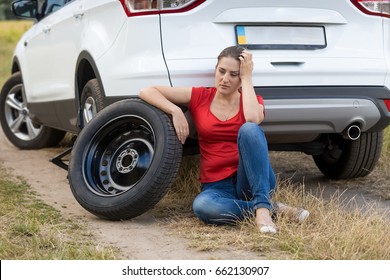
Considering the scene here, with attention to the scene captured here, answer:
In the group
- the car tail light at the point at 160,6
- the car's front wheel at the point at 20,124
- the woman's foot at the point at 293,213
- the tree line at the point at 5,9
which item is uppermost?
the car tail light at the point at 160,6

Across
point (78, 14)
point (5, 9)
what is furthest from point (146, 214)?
point (5, 9)

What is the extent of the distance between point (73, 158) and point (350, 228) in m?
1.87

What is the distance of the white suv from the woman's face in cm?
16

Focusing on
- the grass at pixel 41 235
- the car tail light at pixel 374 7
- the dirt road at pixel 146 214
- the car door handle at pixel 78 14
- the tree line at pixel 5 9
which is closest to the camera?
the grass at pixel 41 235

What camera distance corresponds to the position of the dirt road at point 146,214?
4305 mm

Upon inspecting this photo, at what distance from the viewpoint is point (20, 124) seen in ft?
27.4

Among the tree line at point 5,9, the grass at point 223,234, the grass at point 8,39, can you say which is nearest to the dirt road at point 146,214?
the grass at point 223,234

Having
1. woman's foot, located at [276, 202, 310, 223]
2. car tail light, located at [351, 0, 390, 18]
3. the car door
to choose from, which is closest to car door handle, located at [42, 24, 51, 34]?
the car door

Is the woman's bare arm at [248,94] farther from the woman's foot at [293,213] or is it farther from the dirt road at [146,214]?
the dirt road at [146,214]

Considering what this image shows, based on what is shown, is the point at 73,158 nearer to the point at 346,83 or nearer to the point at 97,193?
the point at 97,193

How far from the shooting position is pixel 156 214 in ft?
17.3

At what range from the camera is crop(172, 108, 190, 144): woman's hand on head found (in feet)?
16.1

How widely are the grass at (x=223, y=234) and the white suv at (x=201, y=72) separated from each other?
1.04ft

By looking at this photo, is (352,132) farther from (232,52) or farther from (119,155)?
(119,155)
